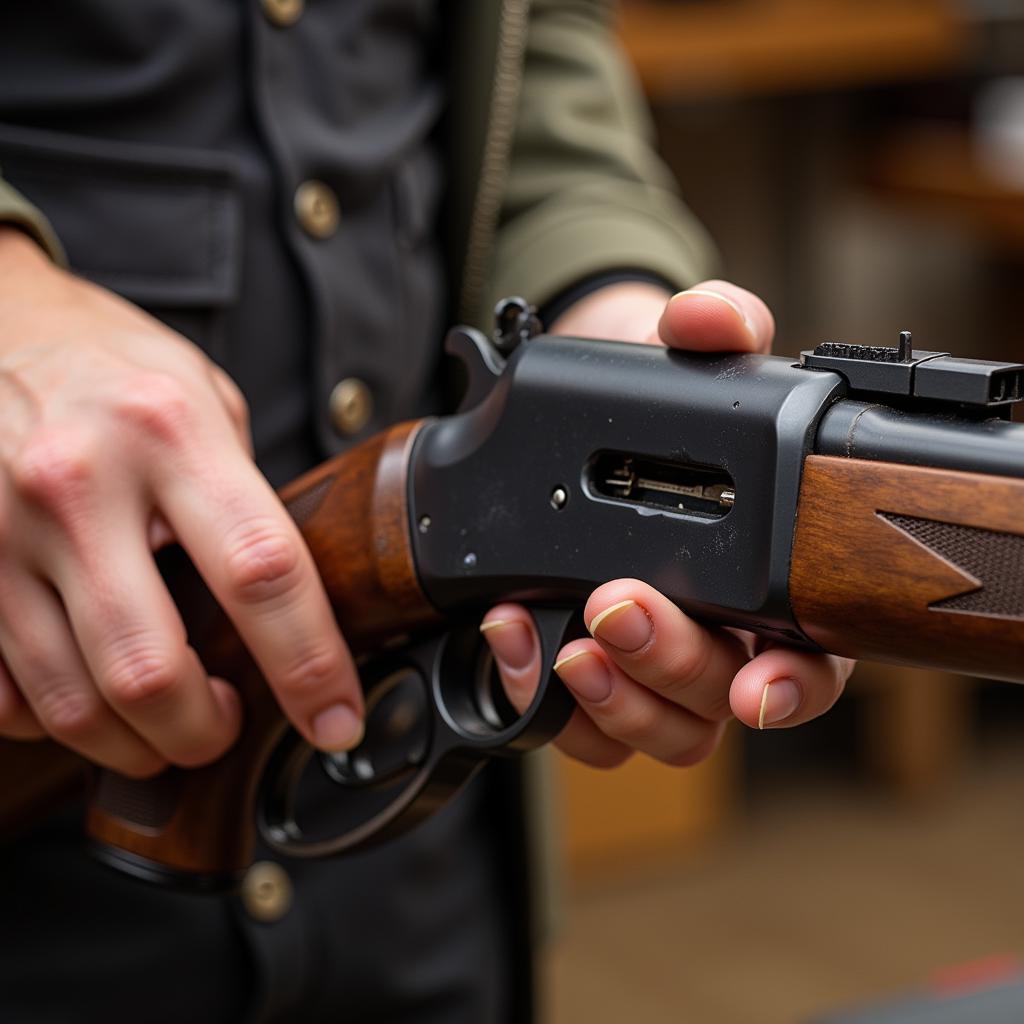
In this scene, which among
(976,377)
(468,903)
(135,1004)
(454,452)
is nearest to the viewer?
(976,377)

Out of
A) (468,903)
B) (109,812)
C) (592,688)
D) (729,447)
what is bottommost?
(468,903)

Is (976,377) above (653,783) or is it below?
above

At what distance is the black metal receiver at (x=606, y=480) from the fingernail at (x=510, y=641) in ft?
0.03

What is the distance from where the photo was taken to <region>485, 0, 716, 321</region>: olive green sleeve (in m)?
0.87

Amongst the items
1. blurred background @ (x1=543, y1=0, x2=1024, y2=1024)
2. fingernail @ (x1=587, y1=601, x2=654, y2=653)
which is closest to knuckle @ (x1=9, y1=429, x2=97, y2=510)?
fingernail @ (x1=587, y1=601, x2=654, y2=653)

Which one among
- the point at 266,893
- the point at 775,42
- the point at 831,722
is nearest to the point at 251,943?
the point at 266,893

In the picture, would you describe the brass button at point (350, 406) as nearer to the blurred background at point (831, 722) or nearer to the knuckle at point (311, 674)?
the knuckle at point (311, 674)

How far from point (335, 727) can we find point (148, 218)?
276mm

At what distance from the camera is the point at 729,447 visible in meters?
0.55

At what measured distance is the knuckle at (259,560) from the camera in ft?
1.99

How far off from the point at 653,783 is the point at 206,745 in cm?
164

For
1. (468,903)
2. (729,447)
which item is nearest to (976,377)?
(729,447)

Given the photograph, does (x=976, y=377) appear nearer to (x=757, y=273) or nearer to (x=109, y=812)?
(x=109, y=812)

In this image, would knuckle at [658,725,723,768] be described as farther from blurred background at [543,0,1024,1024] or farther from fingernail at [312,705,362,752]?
blurred background at [543,0,1024,1024]
